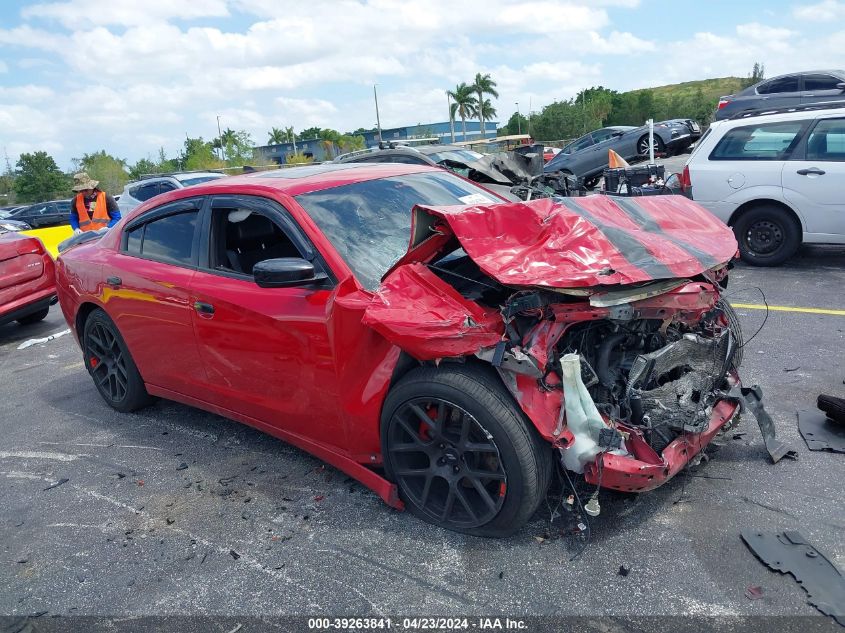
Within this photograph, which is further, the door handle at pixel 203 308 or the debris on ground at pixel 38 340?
the debris on ground at pixel 38 340

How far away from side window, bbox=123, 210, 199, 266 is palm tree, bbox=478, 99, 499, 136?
80812 mm

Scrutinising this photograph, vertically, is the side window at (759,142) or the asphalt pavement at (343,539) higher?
the side window at (759,142)

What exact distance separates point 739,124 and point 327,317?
6.64 meters

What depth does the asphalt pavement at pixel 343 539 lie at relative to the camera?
2.61m

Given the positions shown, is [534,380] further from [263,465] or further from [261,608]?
[263,465]

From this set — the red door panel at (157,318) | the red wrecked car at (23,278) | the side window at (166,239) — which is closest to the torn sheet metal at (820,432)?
the red door panel at (157,318)

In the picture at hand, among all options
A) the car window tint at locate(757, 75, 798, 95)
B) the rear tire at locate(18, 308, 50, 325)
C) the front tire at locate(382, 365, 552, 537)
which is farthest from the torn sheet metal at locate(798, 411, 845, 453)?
the car window tint at locate(757, 75, 798, 95)

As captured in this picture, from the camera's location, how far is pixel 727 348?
321cm

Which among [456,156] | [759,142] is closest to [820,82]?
[759,142]

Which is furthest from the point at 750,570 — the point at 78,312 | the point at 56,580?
the point at 78,312

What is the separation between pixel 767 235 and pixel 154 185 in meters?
10.9

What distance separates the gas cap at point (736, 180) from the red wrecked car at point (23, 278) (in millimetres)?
8015

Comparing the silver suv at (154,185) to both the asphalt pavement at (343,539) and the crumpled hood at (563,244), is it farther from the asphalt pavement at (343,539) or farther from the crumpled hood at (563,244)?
the crumpled hood at (563,244)

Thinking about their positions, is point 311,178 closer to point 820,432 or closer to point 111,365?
point 111,365
